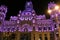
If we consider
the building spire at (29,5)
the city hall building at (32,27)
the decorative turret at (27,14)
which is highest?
the building spire at (29,5)

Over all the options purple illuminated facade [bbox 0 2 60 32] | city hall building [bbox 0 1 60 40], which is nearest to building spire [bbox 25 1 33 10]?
purple illuminated facade [bbox 0 2 60 32]

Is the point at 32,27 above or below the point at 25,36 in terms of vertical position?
above

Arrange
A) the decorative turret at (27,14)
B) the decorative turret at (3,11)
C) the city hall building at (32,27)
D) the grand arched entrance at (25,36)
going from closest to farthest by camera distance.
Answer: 1. the city hall building at (32,27)
2. the grand arched entrance at (25,36)
3. the decorative turret at (27,14)
4. the decorative turret at (3,11)

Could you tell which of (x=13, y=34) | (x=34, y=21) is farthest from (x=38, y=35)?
(x=13, y=34)

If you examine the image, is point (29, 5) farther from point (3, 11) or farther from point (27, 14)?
point (3, 11)

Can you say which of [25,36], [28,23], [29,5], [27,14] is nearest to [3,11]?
[27,14]

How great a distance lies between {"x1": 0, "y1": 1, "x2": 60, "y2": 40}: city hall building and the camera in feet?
99.3

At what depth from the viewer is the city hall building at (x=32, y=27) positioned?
3027cm

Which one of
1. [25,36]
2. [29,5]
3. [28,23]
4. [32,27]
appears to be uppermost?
[29,5]

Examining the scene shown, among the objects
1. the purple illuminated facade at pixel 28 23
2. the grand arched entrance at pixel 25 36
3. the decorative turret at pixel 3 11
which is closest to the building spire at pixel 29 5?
the purple illuminated facade at pixel 28 23

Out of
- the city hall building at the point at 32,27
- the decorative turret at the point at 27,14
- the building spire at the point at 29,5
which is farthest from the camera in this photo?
the building spire at the point at 29,5

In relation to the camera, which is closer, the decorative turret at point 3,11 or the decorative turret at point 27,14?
the decorative turret at point 27,14

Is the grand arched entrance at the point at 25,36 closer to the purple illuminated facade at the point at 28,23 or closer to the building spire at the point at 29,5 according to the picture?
the purple illuminated facade at the point at 28,23

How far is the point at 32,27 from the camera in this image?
30.7 metres
